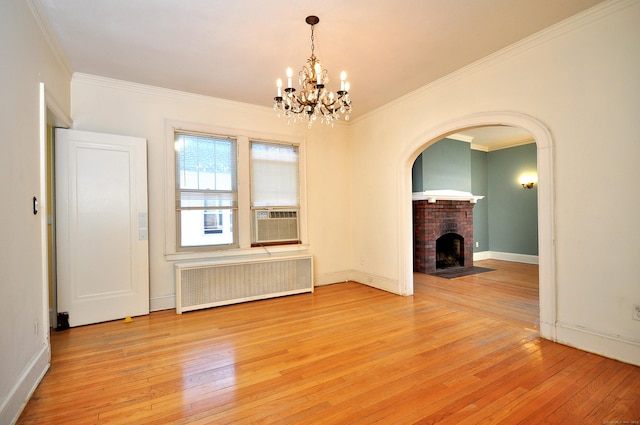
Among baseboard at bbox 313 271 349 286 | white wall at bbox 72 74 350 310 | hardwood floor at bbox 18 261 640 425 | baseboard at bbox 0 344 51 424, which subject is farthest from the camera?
baseboard at bbox 313 271 349 286

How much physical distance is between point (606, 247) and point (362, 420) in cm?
256

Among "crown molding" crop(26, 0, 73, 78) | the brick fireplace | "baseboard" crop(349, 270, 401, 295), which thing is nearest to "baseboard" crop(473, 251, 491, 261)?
the brick fireplace

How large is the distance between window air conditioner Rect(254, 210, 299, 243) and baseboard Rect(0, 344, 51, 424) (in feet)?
9.11

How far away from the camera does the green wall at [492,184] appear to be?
667 cm

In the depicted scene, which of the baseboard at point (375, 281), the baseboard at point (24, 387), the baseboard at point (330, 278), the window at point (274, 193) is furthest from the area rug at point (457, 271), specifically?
the baseboard at point (24, 387)

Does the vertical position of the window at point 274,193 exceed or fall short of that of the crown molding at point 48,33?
it falls short

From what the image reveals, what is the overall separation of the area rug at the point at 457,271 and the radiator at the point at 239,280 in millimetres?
2931

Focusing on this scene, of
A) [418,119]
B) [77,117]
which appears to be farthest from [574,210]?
[77,117]

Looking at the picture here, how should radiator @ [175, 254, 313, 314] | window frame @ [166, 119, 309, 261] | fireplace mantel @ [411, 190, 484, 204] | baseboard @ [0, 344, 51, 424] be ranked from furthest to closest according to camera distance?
1. fireplace mantel @ [411, 190, 484, 204]
2. window frame @ [166, 119, 309, 261]
3. radiator @ [175, 254, 313, 314]
4. baseboard @ [0, 344, 51, 424]

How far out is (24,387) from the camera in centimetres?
201

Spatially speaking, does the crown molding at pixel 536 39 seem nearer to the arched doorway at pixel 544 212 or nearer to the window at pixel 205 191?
the arched doorway at pixel 544 212

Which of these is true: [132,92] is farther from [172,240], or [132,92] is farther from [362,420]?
[362,420]

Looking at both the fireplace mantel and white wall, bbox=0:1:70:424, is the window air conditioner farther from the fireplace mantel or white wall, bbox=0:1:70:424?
the fireplace mantel

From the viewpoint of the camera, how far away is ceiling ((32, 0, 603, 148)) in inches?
100
